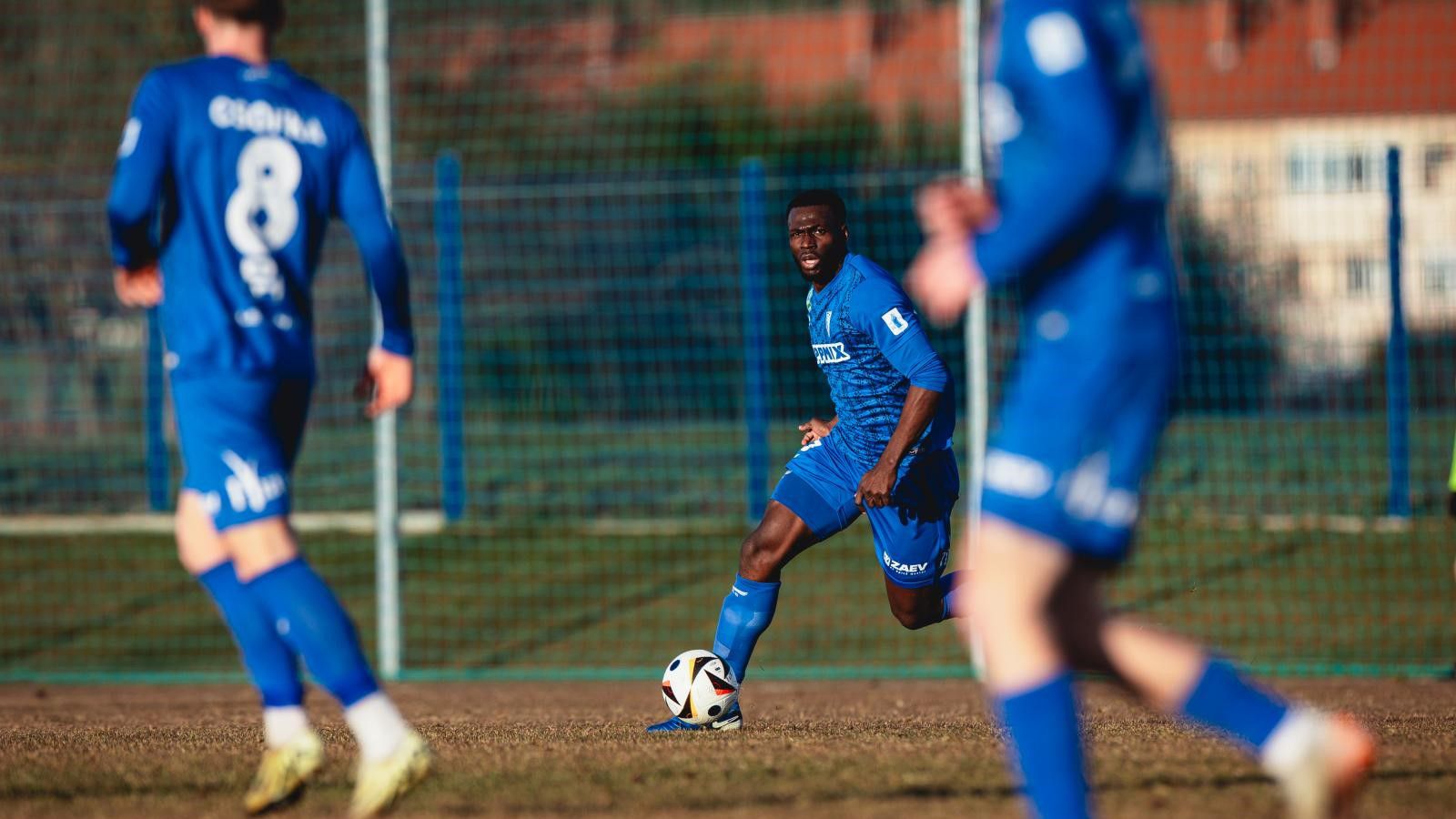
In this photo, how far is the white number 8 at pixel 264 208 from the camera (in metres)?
4.42

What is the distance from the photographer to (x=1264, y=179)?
11.4m

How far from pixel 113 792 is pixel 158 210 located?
5.85ft

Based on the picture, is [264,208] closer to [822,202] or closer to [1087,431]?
[1087,431]

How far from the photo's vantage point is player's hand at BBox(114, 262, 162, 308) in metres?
4.48

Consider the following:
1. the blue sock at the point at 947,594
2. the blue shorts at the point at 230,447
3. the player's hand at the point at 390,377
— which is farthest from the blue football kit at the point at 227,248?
the blue sock at the point at 947,594

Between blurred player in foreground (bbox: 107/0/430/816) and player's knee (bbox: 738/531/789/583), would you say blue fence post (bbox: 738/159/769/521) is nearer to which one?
player's knee (bbox: 738/531/789/583)

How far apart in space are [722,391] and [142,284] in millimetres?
9538

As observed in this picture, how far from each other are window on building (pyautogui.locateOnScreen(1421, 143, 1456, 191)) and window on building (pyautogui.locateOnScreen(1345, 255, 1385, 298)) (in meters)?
0.70

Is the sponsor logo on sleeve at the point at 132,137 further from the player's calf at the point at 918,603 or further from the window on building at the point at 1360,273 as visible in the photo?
the window on building at the point at 1360,273

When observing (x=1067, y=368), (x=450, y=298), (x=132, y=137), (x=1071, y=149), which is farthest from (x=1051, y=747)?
(x=450, y=298)

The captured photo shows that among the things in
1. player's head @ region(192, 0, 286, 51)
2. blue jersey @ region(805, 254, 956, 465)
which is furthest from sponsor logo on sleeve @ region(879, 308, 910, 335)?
player's head @ region(192, 0, 286, 51)

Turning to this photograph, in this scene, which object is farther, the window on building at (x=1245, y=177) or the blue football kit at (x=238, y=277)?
the window on building at (x=1245, y=177)

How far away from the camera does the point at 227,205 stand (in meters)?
4.40

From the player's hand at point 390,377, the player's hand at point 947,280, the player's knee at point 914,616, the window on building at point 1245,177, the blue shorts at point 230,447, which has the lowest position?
the player's knee at point 914,616
